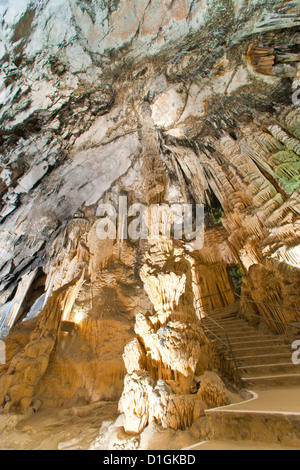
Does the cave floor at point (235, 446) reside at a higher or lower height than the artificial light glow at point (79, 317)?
lower

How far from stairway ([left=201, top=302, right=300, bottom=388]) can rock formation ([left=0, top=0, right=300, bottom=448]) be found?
1.58ft

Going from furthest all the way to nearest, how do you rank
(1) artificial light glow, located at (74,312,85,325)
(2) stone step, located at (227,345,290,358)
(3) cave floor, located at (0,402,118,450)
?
(1) artificial light glow, located at (74,312,85,325)
(2) stone step, located at (227,345,290,358)
(3) cave floor, located at (0,402,118,450)

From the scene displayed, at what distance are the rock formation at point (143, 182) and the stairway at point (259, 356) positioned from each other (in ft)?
1.58

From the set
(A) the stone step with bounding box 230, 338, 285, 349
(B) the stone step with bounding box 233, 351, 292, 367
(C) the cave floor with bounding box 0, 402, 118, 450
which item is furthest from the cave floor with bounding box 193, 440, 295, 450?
(A) the stone step with bounding box 230, 338, 285, 349

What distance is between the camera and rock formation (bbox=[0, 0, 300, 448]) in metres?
3.68

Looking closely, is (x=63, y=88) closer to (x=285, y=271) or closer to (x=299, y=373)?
(x=285, y=271)

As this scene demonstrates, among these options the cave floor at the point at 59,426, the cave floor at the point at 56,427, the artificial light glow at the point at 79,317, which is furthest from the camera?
the artificial light glow at the point at 79,317

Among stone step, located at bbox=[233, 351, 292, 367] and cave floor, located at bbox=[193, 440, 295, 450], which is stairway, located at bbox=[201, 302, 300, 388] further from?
cave floor, located at bbox=[193, 440, 295, 450]

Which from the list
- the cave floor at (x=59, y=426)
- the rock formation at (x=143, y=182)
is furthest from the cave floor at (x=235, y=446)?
the cave floor at (x=59, y=426)

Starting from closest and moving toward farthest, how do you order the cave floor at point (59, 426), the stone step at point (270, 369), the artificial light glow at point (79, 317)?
the cave floor at point (59, 426) → the stone step at point (270, 369) → the artificial light glow at point (79, 317)

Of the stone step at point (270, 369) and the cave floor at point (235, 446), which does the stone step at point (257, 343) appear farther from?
the cave floor at point (235, 446)

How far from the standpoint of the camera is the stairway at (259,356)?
11.9 feet

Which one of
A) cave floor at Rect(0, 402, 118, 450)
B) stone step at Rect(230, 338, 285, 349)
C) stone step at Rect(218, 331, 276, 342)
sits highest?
stone step at Rect(218, 331, 276, 342)

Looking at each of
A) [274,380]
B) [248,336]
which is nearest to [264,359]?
[274,380]
